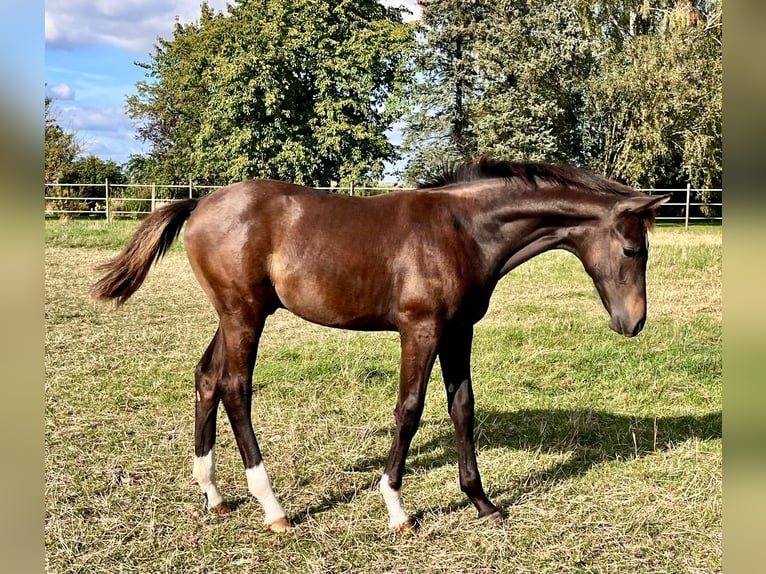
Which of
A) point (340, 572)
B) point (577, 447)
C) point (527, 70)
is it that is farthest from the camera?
point (527, 70)

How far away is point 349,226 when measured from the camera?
3.69m

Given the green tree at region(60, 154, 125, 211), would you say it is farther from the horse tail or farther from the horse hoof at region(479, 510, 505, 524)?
the horse hoof at region(479, 510, 505, 524)

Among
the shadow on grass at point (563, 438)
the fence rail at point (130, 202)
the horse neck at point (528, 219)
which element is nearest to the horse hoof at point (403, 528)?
the shadow on grass at point (563, 438)

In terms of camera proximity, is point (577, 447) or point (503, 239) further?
point (577, 447)

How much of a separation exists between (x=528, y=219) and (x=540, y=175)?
0.95 feet

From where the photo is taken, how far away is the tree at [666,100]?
20906 mm

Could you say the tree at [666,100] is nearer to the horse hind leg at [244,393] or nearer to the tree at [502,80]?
the tree at [502,80]

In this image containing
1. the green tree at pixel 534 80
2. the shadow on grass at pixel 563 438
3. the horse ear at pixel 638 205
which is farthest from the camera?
the green tree at pixel 534 80

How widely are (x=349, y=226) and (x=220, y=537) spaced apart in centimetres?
200

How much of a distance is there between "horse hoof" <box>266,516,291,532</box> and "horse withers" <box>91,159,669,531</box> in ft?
0.04

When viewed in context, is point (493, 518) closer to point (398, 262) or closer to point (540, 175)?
point (398, 262)

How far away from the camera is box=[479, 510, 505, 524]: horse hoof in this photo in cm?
362
